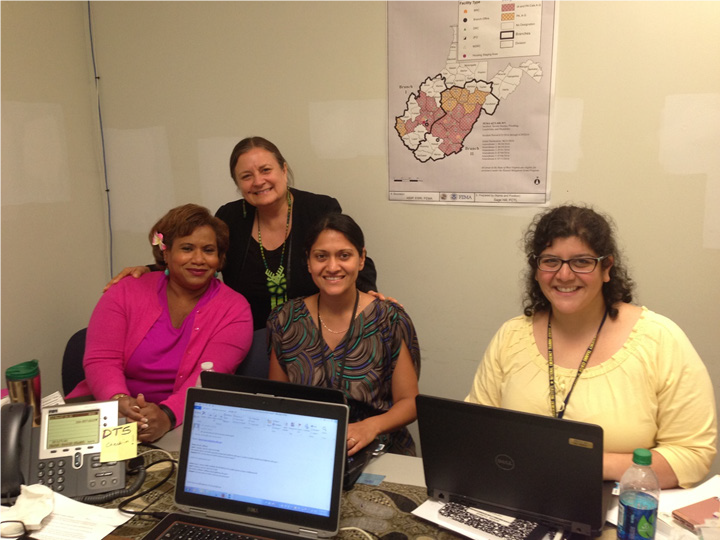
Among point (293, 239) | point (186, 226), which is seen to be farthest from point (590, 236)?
point (186, 226)

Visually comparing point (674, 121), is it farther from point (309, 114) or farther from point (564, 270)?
point (309, 114)

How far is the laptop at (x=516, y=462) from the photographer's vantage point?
3.86 ft

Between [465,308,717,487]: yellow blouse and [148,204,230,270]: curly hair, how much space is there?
123 cm

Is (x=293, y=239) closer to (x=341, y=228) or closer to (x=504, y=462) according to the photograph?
(x=341, y=228)

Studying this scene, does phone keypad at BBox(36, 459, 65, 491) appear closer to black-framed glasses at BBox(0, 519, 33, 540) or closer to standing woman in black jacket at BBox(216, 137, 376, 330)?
black-framed glasses at BBox(0, 519, 33, 540)

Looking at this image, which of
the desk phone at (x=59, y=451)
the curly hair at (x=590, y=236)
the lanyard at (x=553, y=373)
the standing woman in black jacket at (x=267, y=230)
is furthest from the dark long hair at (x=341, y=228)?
the desk phone at (x=59, y=451)

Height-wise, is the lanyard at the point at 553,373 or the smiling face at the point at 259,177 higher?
the smiling face at the point at 259,177

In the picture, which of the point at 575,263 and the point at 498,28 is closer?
the point at 575,263

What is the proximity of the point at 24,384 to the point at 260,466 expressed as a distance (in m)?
0.81

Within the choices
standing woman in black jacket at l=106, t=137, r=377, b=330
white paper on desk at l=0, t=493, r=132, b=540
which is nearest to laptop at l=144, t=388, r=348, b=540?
white paper on desk at l=0, t=493, r=132, b=540

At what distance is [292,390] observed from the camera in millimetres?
1421

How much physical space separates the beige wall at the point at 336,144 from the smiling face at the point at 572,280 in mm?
952

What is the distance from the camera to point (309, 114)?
277 centimetres

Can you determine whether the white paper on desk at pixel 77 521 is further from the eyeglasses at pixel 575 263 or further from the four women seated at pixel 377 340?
the eyeglasses at pixel 575 263
